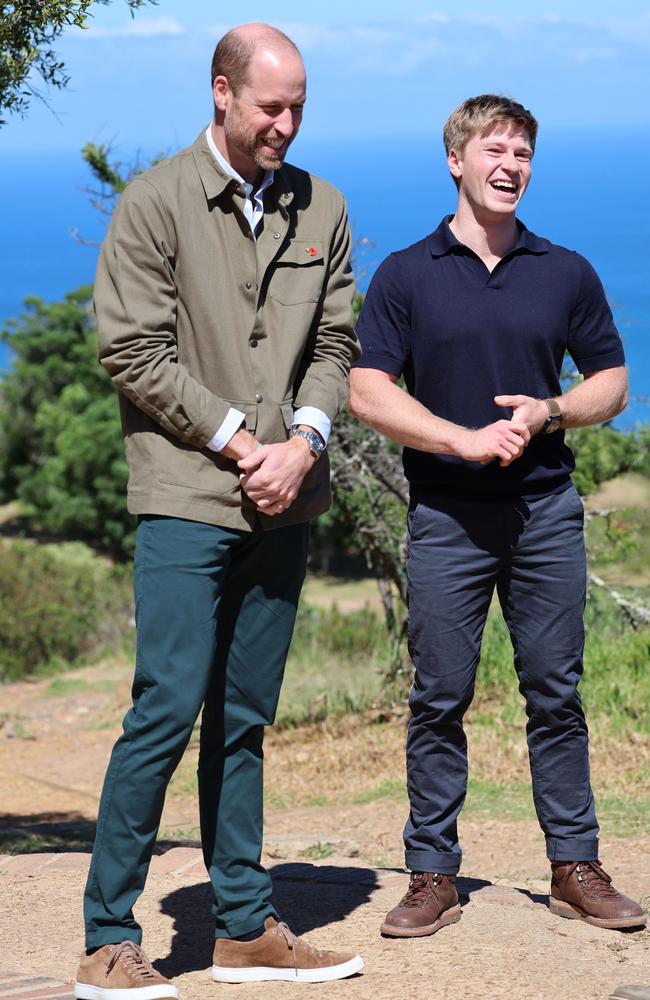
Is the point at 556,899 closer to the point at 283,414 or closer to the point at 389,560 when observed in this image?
the point at 283,414

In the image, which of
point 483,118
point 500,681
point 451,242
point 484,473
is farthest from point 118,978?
point 500,681

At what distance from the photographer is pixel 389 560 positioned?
8906 millimetres

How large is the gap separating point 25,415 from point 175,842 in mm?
24026

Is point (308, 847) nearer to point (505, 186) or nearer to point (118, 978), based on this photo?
point (118, 978)

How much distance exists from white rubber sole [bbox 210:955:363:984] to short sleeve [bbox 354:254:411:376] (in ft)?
5.35

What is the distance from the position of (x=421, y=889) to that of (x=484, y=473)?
119 centimetres

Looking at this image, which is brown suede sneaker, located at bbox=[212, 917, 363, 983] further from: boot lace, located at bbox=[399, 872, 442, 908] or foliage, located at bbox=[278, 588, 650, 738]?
foliage, located at bbox=[278, 588, 650, 738]

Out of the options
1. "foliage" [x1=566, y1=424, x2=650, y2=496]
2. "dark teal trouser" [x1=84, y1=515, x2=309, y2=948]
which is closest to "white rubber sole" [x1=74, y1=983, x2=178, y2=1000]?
"dark teal trouser" [x1=84, y1=515, x2=309, y2=948]

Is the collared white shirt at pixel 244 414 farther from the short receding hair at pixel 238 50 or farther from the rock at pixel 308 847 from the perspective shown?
the rock at pixel 308 847

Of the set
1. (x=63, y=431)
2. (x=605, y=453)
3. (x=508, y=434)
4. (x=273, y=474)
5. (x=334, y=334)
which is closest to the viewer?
(x=273, y=474)

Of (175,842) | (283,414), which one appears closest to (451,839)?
(283,414)

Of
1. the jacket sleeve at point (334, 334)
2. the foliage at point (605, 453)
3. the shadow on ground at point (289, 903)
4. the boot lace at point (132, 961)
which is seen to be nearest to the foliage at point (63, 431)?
the foliage at point (605, 453)

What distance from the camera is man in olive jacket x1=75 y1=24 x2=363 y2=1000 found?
3.14 m

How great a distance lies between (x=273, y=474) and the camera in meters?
3.18
